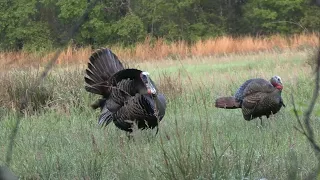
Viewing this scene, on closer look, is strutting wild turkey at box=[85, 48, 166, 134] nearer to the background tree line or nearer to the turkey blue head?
the turkey blue head

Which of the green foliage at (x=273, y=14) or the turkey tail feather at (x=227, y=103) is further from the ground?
the turkey tail feather at (x=227, y=103)

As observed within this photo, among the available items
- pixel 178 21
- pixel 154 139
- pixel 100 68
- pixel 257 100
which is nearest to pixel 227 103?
pixel 257 100

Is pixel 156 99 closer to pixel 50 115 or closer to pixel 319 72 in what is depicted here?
pixel 50 115

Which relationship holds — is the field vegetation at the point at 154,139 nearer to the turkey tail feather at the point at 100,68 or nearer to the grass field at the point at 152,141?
the grass field at the point at 152,141

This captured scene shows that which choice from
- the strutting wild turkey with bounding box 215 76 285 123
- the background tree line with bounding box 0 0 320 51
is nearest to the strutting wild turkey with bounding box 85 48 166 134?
the strutting wild turkey with bounding box 215 76 285 123

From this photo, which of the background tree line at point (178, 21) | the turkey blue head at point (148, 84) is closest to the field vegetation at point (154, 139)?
Answer: the turkey blue head at point (148, 84)

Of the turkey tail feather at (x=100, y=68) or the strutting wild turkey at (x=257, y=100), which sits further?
the strutting wild turkey at (x=257, y=100)

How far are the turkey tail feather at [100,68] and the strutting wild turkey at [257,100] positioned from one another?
1.25m

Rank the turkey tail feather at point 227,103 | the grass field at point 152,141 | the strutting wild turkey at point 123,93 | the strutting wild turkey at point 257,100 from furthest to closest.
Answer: the turkey tail feather at point 227,103 < the strutting wild turkey at point 257,100 < the strutting wild turkey at point 123,93 < the grass field at point 152,141

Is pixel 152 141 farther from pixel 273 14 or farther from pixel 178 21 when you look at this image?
pixel 178 21

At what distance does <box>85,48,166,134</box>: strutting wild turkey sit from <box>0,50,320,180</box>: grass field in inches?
5.6

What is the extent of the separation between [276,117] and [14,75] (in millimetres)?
3972

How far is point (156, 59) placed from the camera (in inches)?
797

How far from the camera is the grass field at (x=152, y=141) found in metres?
3.23
